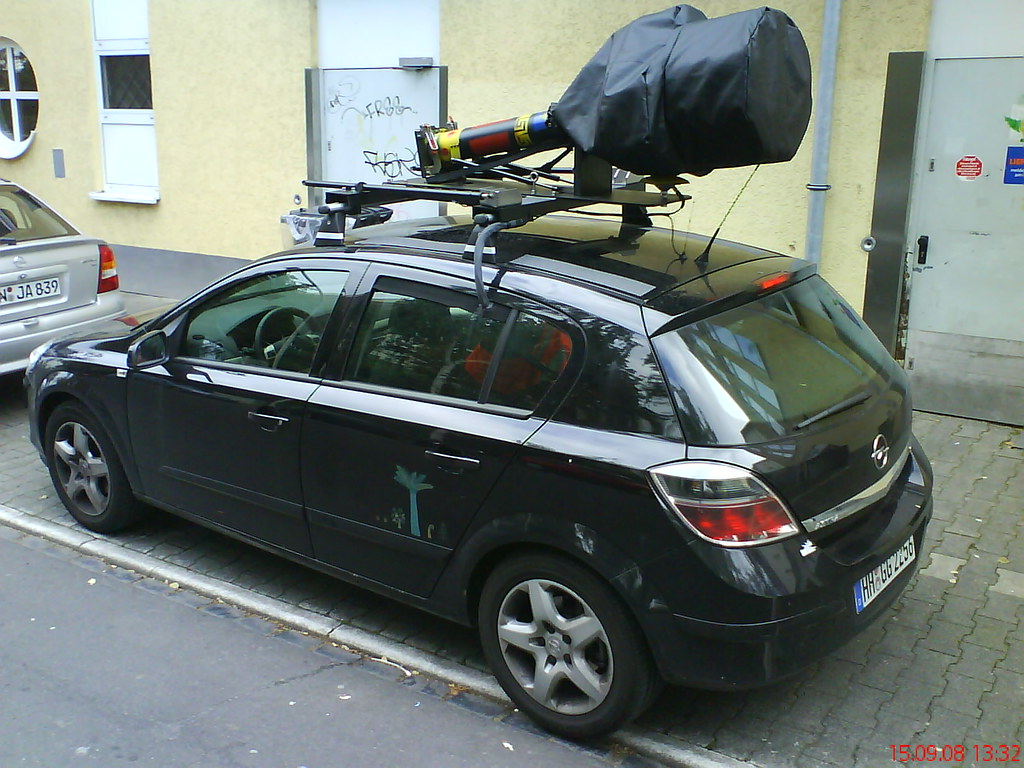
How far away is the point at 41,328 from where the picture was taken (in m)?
7.03

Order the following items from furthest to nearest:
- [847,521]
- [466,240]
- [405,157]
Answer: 1. [405,157]
2. [466,240]
3. [847,521]

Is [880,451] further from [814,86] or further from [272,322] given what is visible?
[814,86]

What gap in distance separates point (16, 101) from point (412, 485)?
36.6 ft

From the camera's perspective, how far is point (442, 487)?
360 centimetres

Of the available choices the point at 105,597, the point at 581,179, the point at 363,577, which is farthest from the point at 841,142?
the point at 105,597

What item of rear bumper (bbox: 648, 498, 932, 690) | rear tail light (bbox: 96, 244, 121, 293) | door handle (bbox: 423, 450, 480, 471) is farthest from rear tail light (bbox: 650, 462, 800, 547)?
rear tail light (bbox: 96, 244, 121, 293)

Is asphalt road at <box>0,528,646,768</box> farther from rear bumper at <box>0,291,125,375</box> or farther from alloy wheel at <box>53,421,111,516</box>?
rear bumper at <box>0,291,125,375</box>

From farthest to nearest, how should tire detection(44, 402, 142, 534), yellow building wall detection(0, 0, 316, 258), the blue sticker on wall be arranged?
yellow building wall detection(0, 0, 316, 258) < the blue sticker on wall < tire detection(44, 402, 142, 534)

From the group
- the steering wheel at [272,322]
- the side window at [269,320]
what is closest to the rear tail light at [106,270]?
the side window at [269,320]

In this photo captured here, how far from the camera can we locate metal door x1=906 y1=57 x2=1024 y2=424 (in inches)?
254

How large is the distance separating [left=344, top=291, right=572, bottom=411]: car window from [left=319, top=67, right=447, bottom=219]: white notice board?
17.9ft

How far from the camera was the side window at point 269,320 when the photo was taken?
4145 mm

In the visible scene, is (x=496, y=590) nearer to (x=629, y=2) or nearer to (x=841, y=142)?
(x=841, y=142)

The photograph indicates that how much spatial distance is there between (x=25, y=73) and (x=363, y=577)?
1086cm
